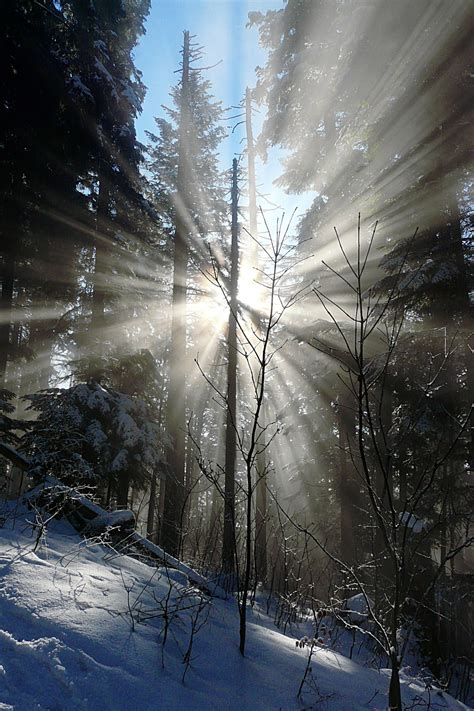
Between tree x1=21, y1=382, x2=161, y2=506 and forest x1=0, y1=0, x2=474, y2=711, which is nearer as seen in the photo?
forest x1=0, y1=0, x2=474, y2=711

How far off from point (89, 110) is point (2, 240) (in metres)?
3.90

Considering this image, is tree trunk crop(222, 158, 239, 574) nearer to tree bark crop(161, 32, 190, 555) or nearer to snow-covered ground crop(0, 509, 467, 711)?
tree bark crop(161, 32, 190, 555)

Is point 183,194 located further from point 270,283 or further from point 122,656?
point 122,656

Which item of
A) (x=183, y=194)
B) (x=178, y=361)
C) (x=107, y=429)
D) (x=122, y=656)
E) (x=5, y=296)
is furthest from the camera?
(x=183, y=194)

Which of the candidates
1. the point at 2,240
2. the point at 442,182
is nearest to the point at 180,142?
the point at 2,240

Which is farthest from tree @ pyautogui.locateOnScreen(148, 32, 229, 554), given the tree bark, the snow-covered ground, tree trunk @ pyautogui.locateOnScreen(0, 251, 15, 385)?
the snow-covered ground

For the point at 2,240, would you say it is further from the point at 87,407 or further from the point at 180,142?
the point at 180,142

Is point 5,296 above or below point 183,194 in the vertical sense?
below

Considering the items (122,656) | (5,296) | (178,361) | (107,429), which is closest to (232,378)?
(178,361)

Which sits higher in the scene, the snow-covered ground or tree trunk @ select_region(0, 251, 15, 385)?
tree trunk @ select_region(0, 251, 15, 385)

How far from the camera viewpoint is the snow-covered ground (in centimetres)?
173

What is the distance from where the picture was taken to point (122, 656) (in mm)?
2053

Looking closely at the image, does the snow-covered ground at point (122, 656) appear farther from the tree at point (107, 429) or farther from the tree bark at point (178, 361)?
the tree bark at point (178, 361)

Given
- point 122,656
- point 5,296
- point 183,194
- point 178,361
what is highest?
point 183,194
